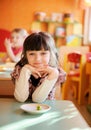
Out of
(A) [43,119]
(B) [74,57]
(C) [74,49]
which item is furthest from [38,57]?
(C) [74,49]

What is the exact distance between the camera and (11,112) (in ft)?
3.53

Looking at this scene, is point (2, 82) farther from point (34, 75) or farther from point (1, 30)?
point (1, 30)

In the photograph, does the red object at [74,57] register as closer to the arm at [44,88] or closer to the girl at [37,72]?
the girl at [37,72]

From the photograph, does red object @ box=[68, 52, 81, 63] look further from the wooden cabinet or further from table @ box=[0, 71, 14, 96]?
table @ box=[0, 71, 14, 96]

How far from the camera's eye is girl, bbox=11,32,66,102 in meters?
1.27

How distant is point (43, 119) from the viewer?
3.29ft

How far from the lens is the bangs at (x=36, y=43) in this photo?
1306 mm

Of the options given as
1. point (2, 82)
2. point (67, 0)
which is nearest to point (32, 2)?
point (67, 0)

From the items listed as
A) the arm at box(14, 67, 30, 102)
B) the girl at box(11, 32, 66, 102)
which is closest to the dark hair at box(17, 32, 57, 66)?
the girl at box(11, 32, 66, 102)

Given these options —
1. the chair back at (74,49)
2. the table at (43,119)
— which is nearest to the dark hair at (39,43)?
the table at (43,119)

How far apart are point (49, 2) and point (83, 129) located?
170 inches

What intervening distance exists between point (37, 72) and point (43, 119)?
0.36 metres

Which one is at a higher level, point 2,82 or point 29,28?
point 29,28

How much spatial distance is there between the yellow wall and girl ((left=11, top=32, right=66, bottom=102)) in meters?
3.70
